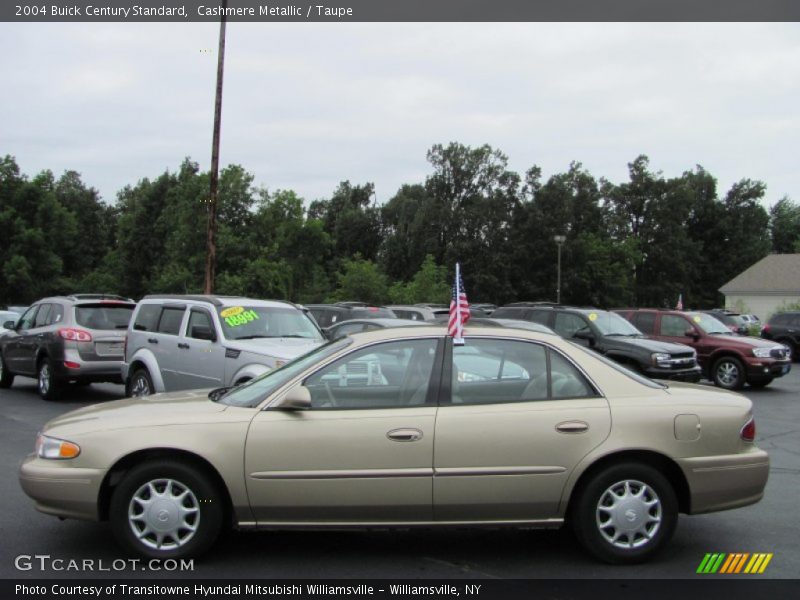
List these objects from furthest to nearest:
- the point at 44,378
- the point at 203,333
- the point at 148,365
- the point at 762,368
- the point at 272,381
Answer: the point at 762,368, the point at 44,378, the point at 148,365, the point at 203,333, the point at 272,381

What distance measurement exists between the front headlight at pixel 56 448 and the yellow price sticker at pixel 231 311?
5.65 metres

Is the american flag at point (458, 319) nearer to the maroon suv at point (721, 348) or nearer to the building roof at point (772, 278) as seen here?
the maroon suv at point (721, 348)

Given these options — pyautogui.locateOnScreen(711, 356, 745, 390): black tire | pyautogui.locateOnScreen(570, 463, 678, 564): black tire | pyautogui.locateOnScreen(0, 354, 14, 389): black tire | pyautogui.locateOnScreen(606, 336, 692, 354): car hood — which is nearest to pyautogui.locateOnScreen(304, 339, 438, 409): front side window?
pyautogui.locateOnScreen(570, 463, 678, 564): black tire

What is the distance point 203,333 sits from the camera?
34.8 ft

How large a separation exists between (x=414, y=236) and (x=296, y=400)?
221 ft

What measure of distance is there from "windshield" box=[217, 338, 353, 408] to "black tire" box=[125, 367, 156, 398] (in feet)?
20.2

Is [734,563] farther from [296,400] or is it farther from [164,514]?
[164,514]

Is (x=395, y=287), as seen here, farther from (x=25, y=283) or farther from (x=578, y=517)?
(x=578, y=517)

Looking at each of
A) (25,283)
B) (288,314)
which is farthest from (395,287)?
(288,314)

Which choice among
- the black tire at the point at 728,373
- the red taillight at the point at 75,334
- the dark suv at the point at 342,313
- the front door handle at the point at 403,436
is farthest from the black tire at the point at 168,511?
the dark suv at the point at 342,313

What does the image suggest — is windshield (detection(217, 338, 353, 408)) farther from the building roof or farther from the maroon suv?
the building roof

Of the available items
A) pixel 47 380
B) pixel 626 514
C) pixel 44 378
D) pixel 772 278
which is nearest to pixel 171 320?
pixel 47 380

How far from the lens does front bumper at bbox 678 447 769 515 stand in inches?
195

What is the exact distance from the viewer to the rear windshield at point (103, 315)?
523 inches
